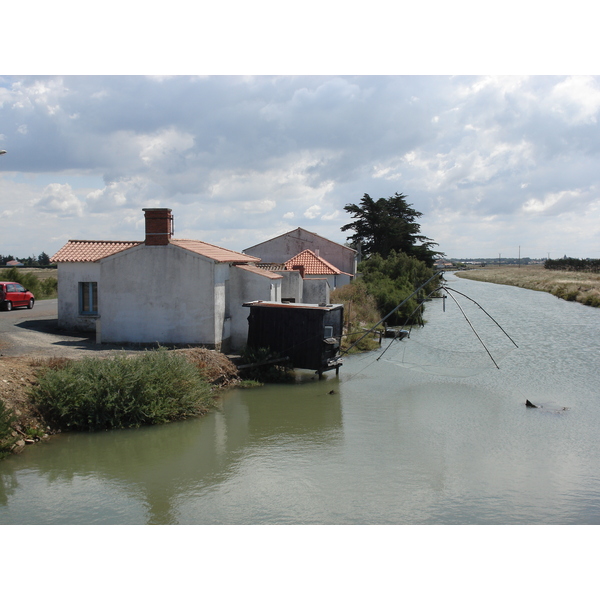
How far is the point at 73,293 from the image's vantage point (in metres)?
22.1

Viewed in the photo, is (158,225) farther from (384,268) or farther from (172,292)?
(384,268)

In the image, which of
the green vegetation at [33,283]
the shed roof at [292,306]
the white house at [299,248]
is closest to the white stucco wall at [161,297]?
the shed roof at [292,306]

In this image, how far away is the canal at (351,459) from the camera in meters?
9.13

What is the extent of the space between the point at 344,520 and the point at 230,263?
12.5 m

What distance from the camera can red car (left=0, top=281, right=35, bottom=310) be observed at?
27.1 metres

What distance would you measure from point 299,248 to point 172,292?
23.7 metres

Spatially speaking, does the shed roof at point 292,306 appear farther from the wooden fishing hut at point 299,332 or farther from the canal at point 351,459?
the canal at point 351,459

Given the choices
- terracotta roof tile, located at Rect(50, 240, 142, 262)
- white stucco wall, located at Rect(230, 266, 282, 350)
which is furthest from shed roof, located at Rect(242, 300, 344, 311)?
terracotta roof tile, located at Rect(50, 240, 142, 262)

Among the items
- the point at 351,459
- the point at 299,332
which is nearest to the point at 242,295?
the point at 299,332

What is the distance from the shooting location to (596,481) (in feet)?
34.6

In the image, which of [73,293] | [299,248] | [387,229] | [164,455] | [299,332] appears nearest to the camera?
[164,455]

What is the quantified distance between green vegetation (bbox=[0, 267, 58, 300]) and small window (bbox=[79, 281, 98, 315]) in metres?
15.5

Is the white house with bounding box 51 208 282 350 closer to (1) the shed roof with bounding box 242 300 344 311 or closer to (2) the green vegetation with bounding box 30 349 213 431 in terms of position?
(1) the shed roof with bounding box 242 300 344 311

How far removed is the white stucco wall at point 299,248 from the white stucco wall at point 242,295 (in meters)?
21.7
